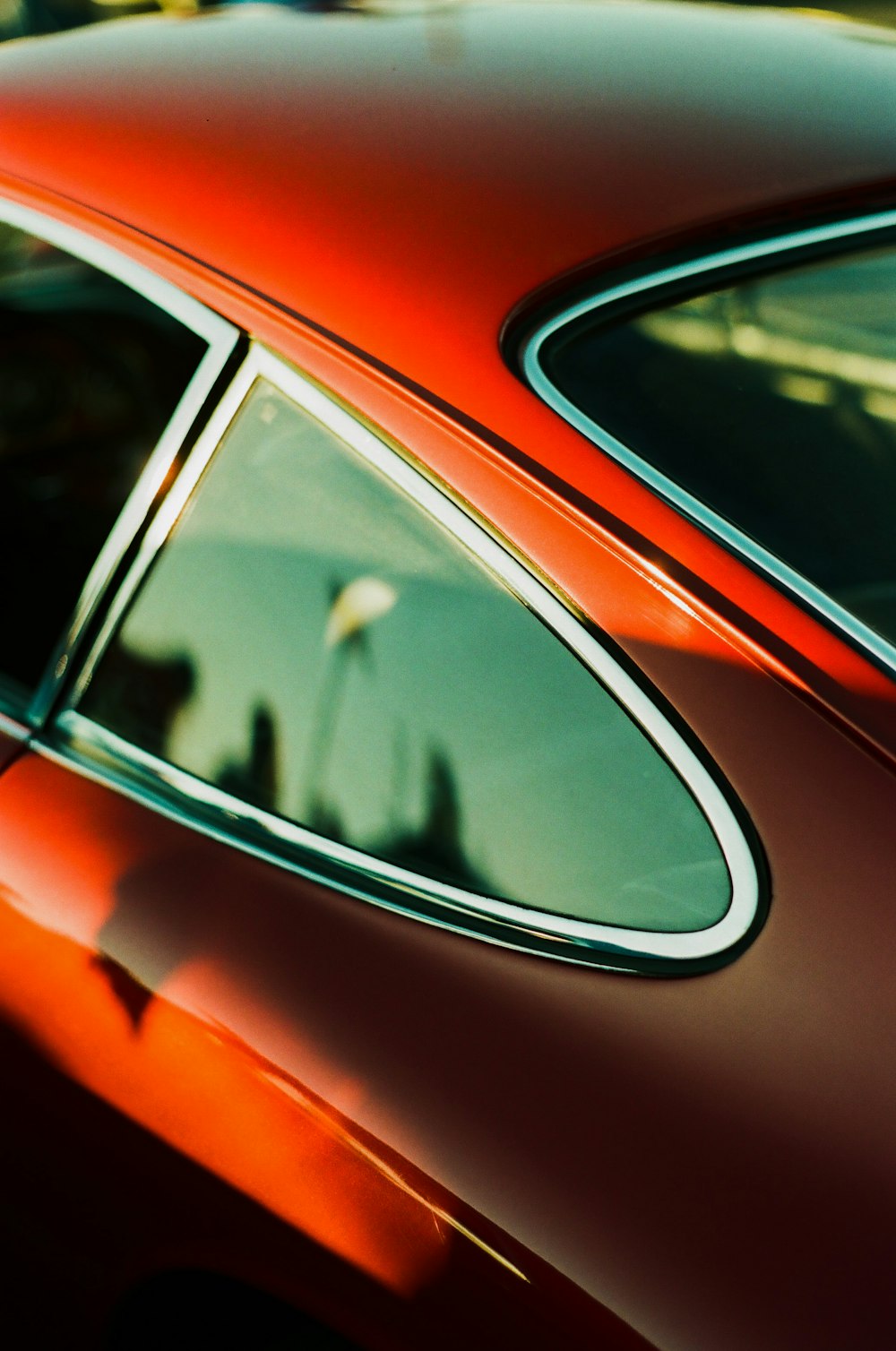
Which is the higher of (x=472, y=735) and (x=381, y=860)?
(x=472, y=735)

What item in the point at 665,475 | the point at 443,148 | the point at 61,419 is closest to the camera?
the point at 665,475

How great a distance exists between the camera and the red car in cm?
105

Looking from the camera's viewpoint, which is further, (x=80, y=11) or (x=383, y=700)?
(x=80, y=11)

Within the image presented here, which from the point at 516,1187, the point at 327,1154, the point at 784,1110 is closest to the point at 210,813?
the point at 327,1154

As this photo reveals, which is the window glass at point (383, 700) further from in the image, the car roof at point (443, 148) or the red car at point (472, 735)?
the car roof at point (443, 148)

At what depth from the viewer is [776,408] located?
55.2 inches

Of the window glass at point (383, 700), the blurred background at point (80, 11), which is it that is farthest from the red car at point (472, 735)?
the blurred background at point (80, 11)

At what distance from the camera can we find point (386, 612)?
135cm

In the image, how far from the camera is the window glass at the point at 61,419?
200 centimetres

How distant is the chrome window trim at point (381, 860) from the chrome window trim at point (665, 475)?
0.15 metres

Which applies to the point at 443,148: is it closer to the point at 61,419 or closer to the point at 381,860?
the point at 381,860

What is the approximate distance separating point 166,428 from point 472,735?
1.92 feet

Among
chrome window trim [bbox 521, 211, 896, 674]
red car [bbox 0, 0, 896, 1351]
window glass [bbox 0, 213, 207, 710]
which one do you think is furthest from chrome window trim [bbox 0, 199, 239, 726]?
chrome window trim [bbox 521, 211, 896, 674]

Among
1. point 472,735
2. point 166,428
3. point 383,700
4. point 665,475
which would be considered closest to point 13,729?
point 166,428
